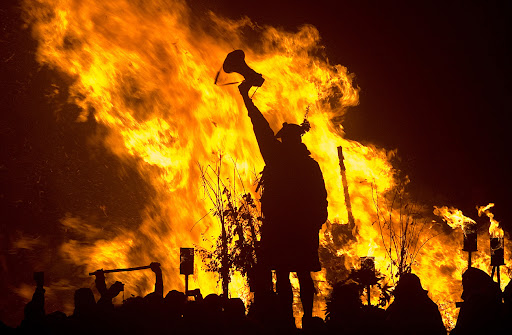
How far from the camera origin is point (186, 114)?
1327cm

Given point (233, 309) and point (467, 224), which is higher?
point (467, 224)

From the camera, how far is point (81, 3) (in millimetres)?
11656

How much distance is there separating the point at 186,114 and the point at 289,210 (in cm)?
731

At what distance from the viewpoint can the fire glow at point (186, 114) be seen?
39.8ft

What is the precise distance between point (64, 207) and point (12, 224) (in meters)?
1.38

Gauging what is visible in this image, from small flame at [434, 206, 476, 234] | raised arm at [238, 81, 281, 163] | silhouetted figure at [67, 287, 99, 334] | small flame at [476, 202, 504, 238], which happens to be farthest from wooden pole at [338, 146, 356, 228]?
silhouetted figure at [67, 287, 99, 334]

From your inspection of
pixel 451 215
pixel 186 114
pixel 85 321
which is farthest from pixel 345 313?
pixel 451 215

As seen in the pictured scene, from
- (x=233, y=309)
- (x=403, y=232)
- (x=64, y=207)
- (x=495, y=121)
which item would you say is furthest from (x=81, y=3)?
(x=495, y=121)

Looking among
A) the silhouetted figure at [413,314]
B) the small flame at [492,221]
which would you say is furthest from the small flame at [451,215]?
the silhouetted figure at [413,314]

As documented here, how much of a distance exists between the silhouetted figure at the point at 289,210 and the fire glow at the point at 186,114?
6.31m

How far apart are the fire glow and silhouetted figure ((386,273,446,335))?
9.45 m

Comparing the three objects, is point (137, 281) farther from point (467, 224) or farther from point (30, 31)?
point (467, 224)

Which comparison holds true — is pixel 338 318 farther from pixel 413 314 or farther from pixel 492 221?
pixel 492 221

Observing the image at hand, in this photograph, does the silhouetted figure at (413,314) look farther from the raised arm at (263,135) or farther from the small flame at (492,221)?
the small flame at (492,221)
